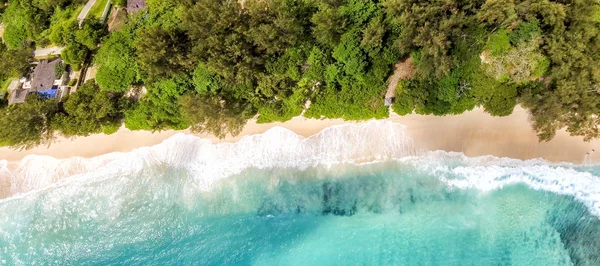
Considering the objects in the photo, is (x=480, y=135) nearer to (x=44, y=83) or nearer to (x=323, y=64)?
(x=323, y=64)

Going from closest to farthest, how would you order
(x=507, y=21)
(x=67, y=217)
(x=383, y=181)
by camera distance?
1. (x=507, y=21)
2. (x=383, y=181)
3. (x=67, y=217)

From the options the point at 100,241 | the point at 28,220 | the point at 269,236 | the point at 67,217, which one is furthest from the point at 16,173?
the point at 269,236

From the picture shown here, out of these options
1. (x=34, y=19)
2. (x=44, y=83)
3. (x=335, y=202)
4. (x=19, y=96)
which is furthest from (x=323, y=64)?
(x=34, y=19)

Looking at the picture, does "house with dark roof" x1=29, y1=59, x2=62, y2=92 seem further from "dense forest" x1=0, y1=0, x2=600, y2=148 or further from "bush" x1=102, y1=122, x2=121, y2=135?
"bush" x1=102, y1=122, x2=121, y2=135

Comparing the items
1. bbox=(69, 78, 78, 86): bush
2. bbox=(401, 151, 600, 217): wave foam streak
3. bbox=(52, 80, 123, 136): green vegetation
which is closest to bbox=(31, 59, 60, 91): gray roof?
bbox=(69, 78, 78, 86): bush

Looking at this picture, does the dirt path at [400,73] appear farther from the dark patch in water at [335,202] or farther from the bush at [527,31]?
the dark patch in water at [335,202]

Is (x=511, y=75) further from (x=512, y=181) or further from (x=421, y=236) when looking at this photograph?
(x=421, y=236)

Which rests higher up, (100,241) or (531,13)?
(531,13)
